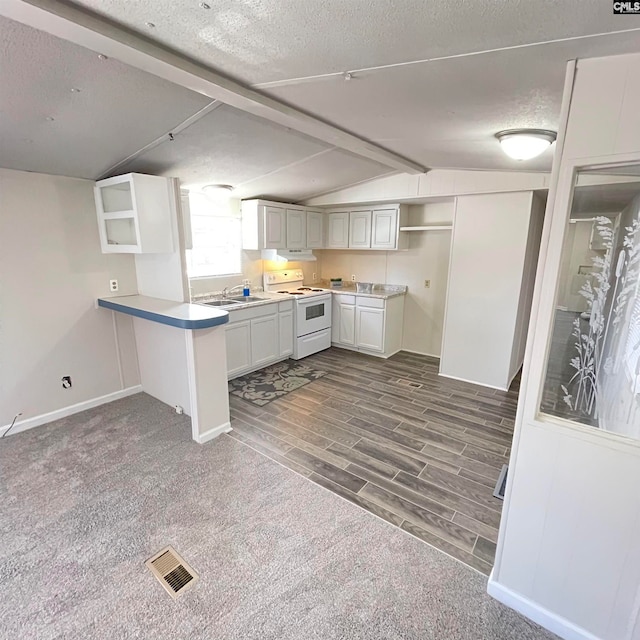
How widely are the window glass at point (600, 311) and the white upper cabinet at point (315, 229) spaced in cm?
410

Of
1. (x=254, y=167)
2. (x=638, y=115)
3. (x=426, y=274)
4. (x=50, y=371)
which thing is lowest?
(x=50, y=371)

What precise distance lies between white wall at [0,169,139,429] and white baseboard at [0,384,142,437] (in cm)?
3

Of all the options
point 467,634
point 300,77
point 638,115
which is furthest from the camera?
point 300,77

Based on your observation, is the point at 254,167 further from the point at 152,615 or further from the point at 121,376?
the point at 152,615

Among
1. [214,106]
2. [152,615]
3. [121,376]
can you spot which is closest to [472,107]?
[214,106]

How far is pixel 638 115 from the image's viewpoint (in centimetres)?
120

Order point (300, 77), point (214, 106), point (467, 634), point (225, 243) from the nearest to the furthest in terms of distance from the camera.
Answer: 1. point (467, 634)
2. point (300, 77)
3. point (214, 106)
4. point (225, 243)

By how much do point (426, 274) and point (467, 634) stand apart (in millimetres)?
4204

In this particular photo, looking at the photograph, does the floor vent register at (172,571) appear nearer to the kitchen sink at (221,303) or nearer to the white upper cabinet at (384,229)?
the kitchen sink at (221,303)

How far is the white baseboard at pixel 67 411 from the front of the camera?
3100 millimetres

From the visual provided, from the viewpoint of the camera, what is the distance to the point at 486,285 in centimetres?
398

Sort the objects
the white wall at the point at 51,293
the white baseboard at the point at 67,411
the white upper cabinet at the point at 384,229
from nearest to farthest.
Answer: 1. the white wall at the point at 51,293
2. the white baseboard at the point at 67,411
3. the white upper cabinet at the point at 384,229

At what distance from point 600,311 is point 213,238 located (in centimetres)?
414

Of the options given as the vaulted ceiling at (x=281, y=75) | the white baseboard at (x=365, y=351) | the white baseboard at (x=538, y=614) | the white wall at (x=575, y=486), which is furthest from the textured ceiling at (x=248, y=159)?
the white baseboard at (x=538, y=614)
